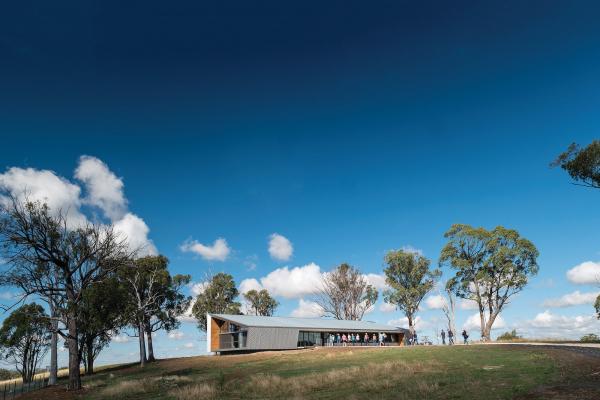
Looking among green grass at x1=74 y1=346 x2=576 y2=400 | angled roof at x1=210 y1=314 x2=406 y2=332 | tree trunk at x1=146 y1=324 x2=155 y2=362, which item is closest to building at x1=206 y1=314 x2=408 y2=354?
angled roof at x1=210 y1=314 x2=406 y2=332

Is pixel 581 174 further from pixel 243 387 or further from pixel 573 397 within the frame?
pixel 243 387

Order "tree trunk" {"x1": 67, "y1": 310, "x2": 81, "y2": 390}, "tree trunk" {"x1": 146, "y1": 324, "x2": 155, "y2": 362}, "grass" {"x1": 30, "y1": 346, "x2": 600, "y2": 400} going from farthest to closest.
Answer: "tree trunk" {"x1": 146, "y1": 324, "x2": 155, "y2": 362}
"tree trunk" {"x1": 67, "y1": 310, "x2": 81, "y2": 390}
"grass" {"x1": 30, "y1": 346, "x2": 600, "y2": 400}

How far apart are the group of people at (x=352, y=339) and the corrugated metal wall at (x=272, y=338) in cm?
582

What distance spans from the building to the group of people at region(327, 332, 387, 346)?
0.42 feet

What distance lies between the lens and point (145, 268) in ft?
188

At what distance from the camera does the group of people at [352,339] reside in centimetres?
5866

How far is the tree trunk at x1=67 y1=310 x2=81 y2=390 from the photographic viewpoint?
1114 inches

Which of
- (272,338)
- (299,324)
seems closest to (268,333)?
(272,338)

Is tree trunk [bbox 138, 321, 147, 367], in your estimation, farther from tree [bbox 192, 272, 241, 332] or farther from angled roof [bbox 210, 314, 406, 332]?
tree [bbox 192, 272, 241, 332]

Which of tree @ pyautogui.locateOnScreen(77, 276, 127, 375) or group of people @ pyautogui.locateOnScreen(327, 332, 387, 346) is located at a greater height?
tree @ pyautogui.locateOnScreen(77, 276, 127, 375)

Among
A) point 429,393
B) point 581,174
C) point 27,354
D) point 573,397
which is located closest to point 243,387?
point 429,393

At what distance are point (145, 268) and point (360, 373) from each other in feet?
131

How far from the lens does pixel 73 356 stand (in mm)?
28641

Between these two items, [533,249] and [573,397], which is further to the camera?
[533,249]
